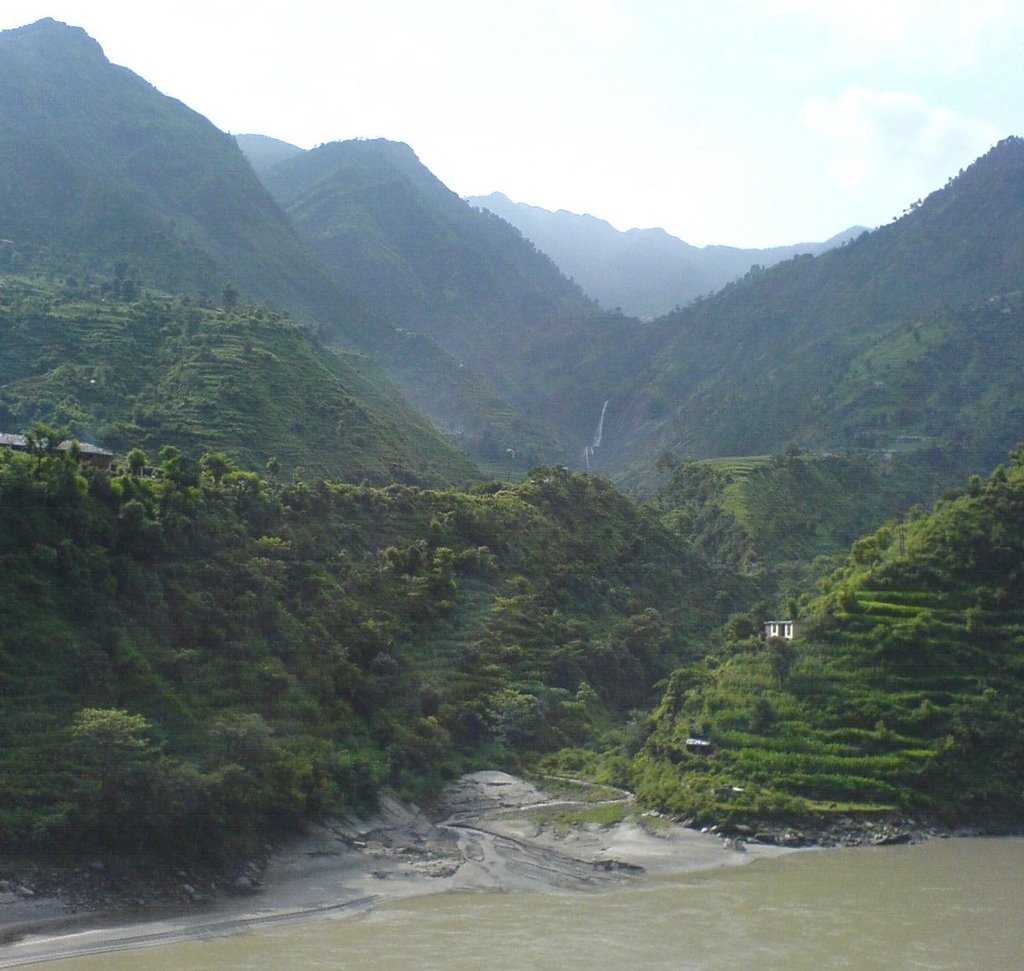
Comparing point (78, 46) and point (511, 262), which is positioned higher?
point (78, 46)

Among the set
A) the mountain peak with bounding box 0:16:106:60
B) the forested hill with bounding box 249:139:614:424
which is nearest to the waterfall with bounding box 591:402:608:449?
the forested hill with bounding box 249:139:614:424

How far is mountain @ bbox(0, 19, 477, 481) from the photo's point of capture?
189 ft

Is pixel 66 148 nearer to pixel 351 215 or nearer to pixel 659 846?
pixel 351 215

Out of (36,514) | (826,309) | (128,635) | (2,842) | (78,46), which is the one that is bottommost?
(2,842)

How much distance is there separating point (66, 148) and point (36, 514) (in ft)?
314

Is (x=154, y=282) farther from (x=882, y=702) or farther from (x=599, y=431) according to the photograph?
(x=882, y=702)

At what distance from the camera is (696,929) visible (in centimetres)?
2341

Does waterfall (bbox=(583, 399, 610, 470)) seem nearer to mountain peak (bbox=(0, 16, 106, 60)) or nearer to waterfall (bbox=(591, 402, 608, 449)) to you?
waterfall (bbox=(591, 402, 608, 449))

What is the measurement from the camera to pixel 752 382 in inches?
4338

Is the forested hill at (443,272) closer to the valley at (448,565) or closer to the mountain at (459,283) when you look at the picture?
the mountain at (459,283)

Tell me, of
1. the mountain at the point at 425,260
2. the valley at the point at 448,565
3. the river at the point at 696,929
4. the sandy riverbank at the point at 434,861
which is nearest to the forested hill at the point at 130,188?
the valley at the point at 448,565

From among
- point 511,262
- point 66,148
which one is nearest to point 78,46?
point 66,148

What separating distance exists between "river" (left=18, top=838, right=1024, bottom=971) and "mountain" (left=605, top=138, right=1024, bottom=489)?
57299 millimetres

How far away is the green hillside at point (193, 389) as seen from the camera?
54.0 meters
